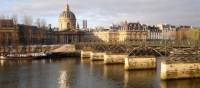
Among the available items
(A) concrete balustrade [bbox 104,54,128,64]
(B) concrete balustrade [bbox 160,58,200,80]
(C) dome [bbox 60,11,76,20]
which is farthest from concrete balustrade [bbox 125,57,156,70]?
(C) dome [bbox 60,11,76,20]

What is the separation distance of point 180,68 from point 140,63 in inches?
598

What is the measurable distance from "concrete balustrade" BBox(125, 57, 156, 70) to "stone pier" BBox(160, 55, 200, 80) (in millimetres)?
13264

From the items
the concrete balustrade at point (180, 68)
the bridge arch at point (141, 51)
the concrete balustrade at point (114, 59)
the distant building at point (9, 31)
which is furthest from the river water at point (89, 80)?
the distant building at point (9, 31)

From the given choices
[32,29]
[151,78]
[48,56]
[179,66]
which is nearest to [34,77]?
[151,78]

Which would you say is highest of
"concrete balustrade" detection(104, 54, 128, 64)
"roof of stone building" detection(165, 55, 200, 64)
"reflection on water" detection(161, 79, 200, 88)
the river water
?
"roof of stone building" detection(165, 55, 200, 64)

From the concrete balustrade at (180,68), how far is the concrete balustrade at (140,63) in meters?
13.6

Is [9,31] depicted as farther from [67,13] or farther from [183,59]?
[183,59]

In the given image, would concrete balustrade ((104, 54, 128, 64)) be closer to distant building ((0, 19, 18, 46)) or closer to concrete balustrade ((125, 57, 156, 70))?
concrete balustrade ((125, 57, 156, 70))

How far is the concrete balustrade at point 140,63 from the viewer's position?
6378 cm

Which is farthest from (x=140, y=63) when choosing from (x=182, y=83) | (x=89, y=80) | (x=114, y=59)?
(x=182, y=83)

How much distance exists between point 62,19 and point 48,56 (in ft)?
322

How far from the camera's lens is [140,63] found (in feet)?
211

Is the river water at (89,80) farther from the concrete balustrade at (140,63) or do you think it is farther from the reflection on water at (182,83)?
the concrete balustrade at (140,63)

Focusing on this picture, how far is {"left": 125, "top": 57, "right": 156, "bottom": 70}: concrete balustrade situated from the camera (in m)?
63.8
